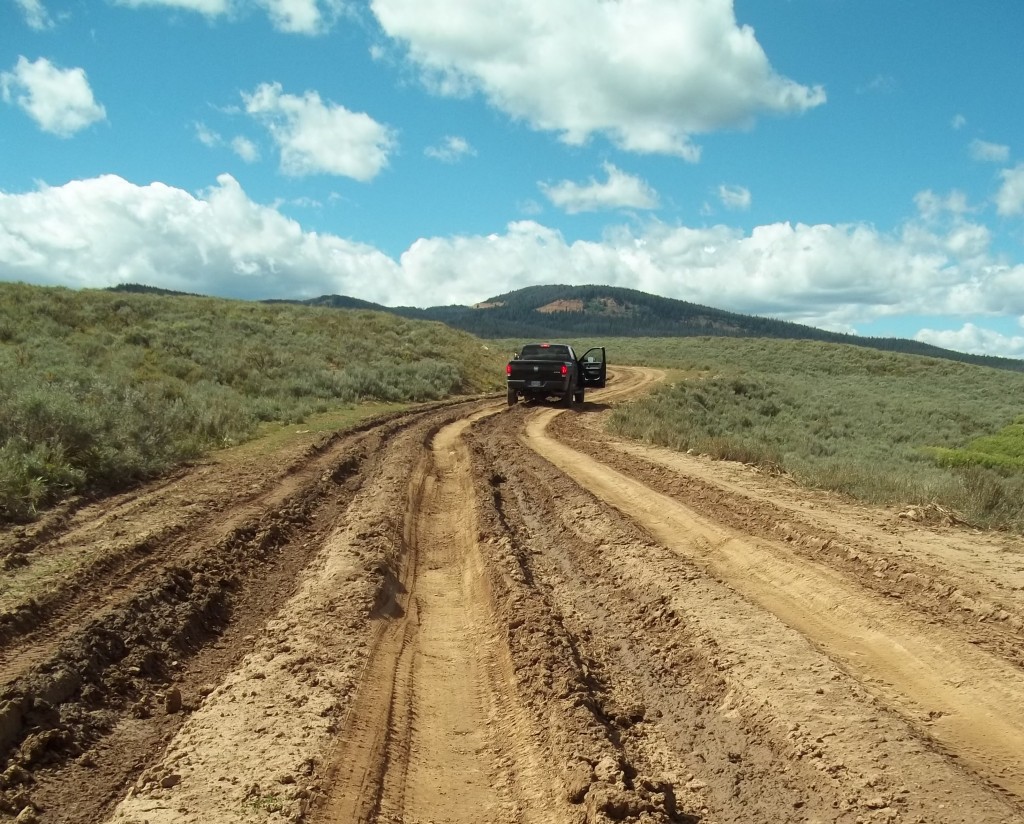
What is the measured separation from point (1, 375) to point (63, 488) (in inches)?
233

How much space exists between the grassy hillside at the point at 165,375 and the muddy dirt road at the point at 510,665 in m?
2.19

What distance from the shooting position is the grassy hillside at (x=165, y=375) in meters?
11.2

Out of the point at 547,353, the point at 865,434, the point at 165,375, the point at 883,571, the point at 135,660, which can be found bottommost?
the point at 865,434

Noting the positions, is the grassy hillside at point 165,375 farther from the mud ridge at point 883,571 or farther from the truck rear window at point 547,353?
the mud ridge at point 883,571

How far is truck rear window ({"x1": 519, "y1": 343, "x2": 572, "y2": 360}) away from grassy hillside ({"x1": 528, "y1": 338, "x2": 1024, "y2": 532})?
124 inches

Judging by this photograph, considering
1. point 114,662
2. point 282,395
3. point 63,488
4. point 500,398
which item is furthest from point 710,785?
point 500,398

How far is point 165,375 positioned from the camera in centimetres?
2312

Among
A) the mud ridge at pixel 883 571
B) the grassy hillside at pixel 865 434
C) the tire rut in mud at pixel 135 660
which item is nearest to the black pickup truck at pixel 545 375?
the grassy hillside at pixel 865 434

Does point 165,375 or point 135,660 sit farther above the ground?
point 165,375

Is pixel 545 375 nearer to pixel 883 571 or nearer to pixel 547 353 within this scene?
pixel 547 353

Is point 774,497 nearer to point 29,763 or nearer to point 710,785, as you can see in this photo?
point 710,785

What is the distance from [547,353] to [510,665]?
2116 cm

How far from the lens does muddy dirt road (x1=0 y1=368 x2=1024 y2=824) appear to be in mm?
3744

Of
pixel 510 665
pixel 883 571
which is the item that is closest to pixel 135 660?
pixel 510 665
